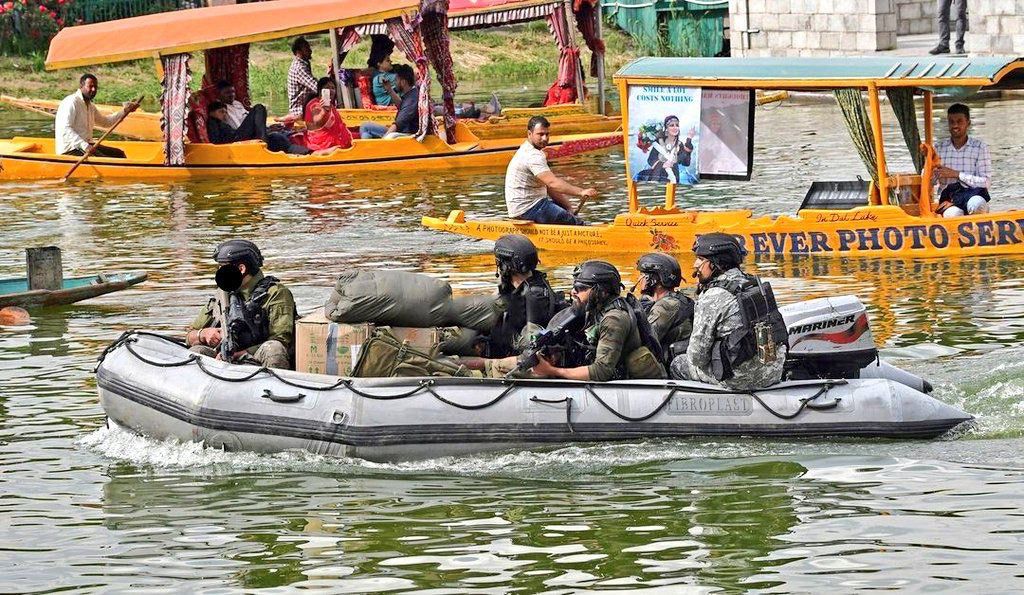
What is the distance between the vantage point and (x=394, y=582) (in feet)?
27.9

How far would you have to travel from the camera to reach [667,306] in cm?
1120

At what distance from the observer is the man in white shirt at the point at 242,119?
25484 mm

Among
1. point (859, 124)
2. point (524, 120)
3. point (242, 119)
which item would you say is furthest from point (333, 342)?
point (524, 120)

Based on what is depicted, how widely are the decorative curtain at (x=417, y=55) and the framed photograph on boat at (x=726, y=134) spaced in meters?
A: 8.42

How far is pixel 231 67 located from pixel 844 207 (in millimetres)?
13185

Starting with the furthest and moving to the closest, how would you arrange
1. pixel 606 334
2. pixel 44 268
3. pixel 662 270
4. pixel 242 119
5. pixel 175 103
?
pixel 242 119, pixel 175 103, pixel 44 268, pixel 662 270, pixel 606 334

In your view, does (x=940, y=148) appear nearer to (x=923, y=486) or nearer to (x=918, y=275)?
(x=918, y=275)

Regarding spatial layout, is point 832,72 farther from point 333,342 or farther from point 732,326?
point 333,342

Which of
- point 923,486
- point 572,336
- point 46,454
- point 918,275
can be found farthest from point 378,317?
point 918,275

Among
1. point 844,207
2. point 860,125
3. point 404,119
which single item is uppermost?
point 404,119

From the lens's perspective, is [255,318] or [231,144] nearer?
[255,318]

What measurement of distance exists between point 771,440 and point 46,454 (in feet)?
15.4

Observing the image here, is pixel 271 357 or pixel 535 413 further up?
pixel 271 357

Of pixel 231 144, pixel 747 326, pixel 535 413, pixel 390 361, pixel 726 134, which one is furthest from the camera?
pixel 231 144
